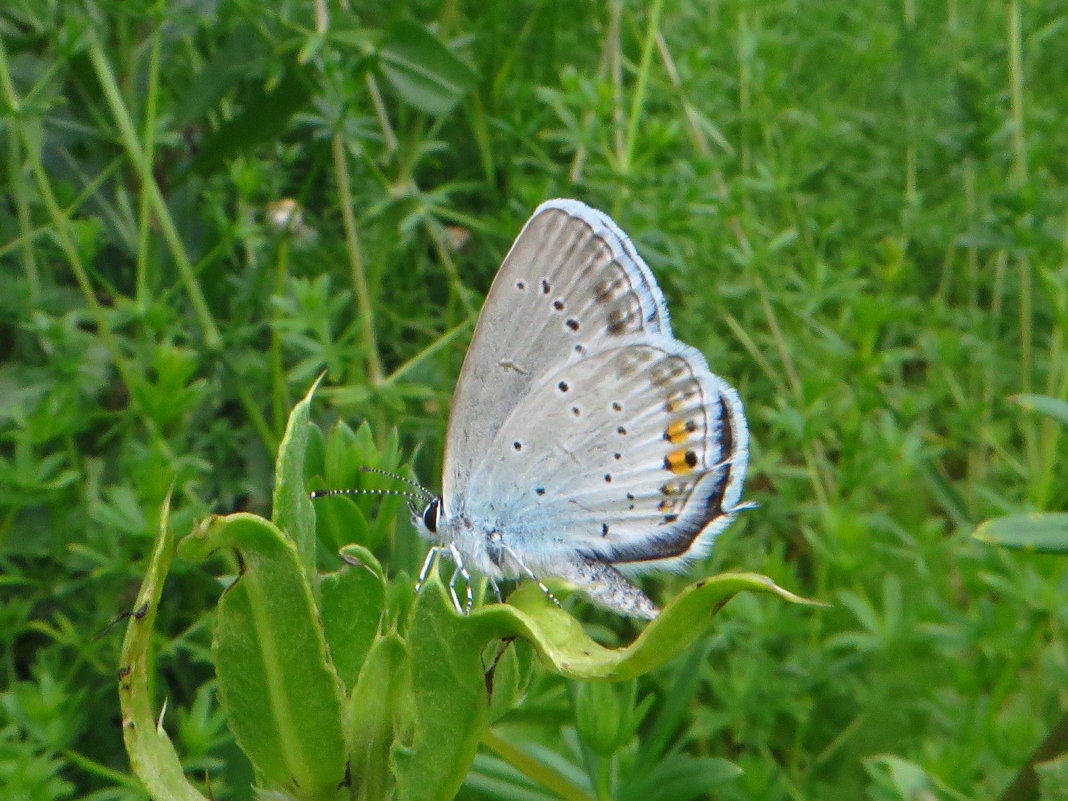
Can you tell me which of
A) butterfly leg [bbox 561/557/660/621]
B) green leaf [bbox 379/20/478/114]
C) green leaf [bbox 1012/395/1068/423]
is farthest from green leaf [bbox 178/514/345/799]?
green leaf [bbox 379/20/478/114]

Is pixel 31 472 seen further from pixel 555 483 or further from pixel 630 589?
pixel 630 589

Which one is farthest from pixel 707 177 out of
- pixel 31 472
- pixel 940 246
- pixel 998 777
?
pixel 31 472

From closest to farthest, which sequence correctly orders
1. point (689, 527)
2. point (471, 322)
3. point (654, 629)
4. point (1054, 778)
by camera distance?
1. point (654, 629)
2. point (1054, 778)
3. point (689, 527)
4. point (471, 322)

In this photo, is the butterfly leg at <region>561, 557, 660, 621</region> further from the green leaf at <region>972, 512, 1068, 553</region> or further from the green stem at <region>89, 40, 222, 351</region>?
the green stem at <region>89, 40, 222, 351</region>

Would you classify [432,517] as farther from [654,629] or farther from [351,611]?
[654,629]

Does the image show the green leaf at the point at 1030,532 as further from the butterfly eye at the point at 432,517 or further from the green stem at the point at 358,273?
the green stem at the point at 358,273

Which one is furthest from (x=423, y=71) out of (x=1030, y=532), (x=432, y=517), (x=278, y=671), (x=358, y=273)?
(x=278, y=671)
